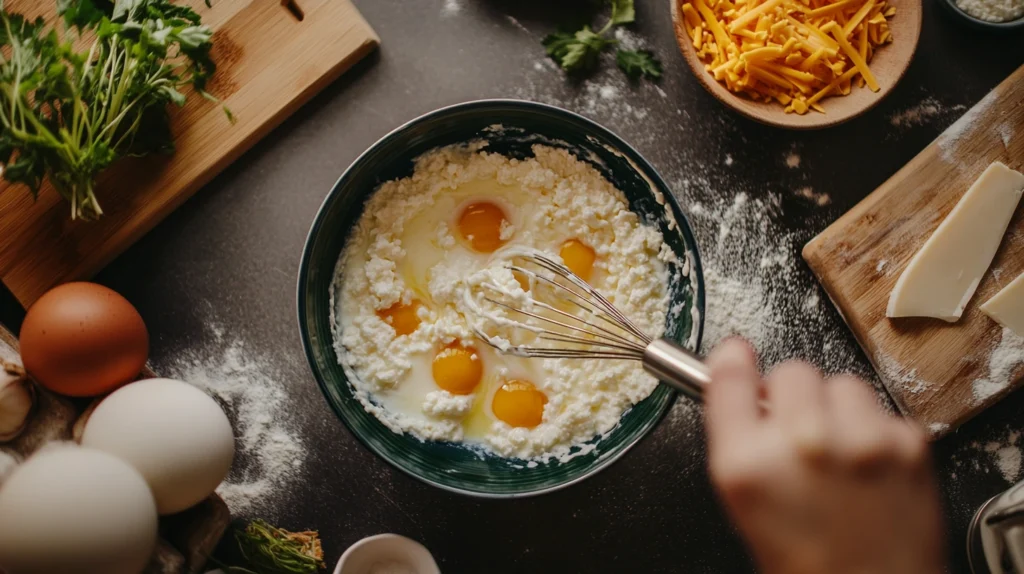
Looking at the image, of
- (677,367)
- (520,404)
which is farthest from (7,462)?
(677,367)

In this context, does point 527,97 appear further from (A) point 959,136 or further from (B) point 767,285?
(A) point 959,136

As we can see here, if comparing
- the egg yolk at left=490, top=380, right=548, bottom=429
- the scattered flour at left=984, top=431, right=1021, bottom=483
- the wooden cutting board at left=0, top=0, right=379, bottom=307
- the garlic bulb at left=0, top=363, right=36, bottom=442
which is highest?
the wooden cutting board at left=0, top=0, right=379, bottom=307

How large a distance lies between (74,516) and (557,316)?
3.03ft

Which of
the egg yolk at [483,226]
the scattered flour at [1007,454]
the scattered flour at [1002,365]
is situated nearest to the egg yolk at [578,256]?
the egg yolk at [483,226]

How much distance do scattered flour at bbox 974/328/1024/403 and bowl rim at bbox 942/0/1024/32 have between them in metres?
0.64

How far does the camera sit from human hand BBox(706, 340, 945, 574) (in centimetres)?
106

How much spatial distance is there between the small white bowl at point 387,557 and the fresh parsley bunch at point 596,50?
1.06 meters

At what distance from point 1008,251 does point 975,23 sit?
19.2 inches

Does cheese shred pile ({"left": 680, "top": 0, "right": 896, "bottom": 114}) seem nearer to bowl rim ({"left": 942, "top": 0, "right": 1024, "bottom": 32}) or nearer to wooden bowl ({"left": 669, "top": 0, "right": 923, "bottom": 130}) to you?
wooden bowl ({"left": 669, "top": 0, "right": 923, "bottom": 130})

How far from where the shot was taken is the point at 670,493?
1.60 metres

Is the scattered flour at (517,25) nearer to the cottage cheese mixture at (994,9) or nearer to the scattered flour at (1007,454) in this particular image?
the cottage cheese mixture at (994,9)

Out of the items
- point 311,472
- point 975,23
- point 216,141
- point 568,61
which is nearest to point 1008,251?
point 975,23

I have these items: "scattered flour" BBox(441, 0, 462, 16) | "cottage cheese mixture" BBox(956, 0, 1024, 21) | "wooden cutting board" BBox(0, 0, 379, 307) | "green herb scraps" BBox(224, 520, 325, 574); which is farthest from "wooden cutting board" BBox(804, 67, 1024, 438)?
"green herb scraps" BBox(224, 520, 325, 574)

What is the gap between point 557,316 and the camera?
1.52 m
